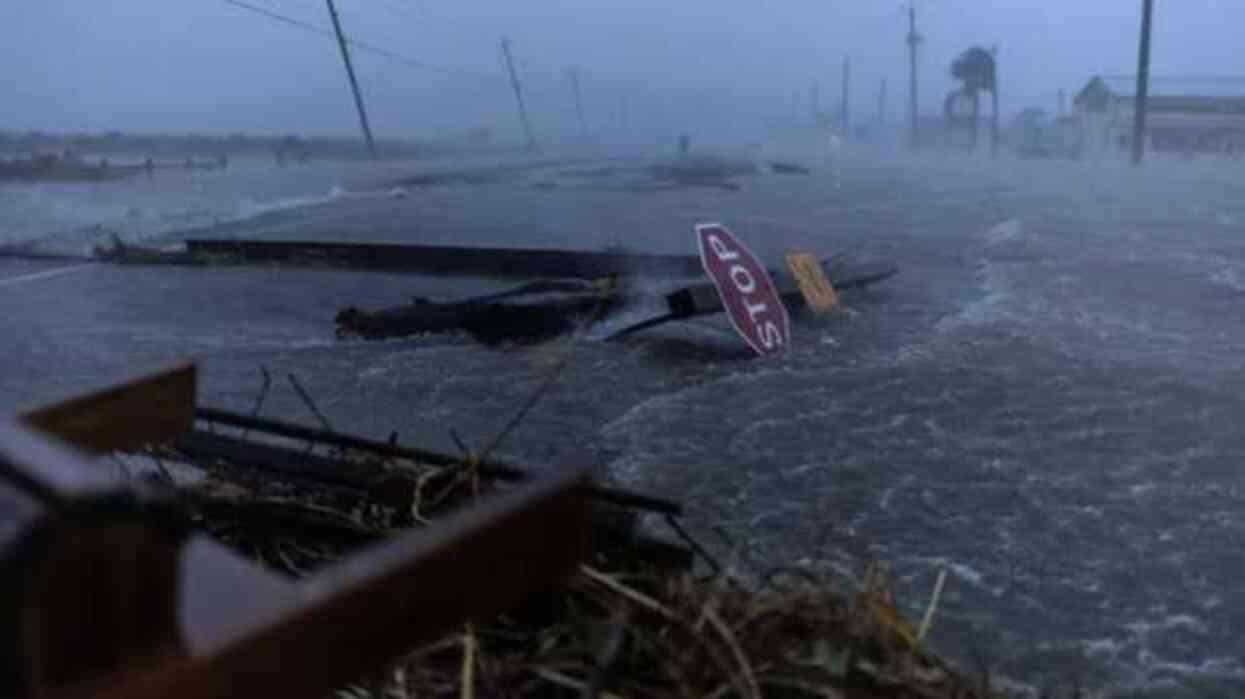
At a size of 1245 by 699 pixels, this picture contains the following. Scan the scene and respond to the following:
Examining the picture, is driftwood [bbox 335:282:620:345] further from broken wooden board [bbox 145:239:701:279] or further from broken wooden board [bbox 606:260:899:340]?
broken wooden board [bbox 145:239:701:279]

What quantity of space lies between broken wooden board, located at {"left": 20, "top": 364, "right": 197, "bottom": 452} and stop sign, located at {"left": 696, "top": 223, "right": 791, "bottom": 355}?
8559mm

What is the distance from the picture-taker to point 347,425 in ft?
32.3

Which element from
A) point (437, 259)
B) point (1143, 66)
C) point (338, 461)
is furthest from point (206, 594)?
point (1143, 66)

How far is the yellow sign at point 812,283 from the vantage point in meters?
15.2

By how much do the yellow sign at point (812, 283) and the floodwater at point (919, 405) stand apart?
28 centimetres

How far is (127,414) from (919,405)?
869cm

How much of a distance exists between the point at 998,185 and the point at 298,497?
46823 mm

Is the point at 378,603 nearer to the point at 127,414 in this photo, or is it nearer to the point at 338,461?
the point at 127,414

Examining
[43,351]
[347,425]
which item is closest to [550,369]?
[347,425]

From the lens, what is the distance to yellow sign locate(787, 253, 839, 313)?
600 inches

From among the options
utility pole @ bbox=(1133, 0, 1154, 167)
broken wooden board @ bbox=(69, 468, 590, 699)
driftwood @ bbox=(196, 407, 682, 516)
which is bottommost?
utility pole @ bbox=(1133, 0, 1154, 167)

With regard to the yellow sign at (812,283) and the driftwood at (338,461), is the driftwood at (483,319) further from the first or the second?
the driftwood at (338,461)

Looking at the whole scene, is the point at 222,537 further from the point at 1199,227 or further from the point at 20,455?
the point at 1199,227

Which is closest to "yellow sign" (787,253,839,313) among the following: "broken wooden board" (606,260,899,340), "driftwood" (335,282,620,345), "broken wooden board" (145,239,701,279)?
"broken wooden board" (606,260,899,340)
